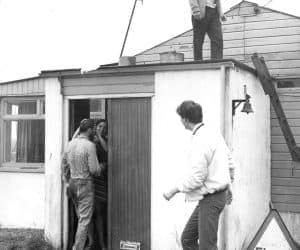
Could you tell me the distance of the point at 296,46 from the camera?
10.1 m

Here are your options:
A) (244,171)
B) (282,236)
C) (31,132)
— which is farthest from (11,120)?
(282,236)

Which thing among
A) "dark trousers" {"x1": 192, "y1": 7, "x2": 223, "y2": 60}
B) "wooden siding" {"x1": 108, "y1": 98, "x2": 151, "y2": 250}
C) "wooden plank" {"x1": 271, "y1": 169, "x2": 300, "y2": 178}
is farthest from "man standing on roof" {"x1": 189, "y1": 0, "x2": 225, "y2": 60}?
"wooden plank" {"x1": 271, "y1": 169, "x2": 300, "y2": 178}

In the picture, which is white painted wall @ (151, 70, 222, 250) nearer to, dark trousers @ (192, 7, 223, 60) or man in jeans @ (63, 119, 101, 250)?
man in jeans @ (63, 119, 101, 250)

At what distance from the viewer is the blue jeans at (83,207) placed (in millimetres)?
8047

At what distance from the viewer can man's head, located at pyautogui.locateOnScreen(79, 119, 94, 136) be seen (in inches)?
320

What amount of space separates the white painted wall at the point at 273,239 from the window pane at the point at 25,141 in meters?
→ 5.70

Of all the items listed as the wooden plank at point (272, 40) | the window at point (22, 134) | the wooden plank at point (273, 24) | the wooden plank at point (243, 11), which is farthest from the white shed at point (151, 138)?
the window at point (22, 134)

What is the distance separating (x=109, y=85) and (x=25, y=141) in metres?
4.14

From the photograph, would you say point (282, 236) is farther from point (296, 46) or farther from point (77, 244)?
point (296, 46)

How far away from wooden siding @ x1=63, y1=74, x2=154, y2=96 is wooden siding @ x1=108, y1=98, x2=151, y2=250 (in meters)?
0.16

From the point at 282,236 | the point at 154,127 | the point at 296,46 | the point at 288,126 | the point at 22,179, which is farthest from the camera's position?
the point at 22,179

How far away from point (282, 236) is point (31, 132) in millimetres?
6237

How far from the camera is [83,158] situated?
8.02 metres

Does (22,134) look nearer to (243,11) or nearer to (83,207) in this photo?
(83,207)
